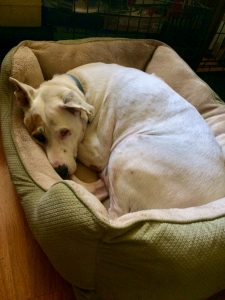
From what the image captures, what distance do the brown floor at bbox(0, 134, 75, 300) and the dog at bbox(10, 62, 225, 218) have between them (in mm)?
428

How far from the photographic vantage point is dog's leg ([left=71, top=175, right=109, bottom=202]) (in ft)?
5.67

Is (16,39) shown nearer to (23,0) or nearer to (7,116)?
(23,0)

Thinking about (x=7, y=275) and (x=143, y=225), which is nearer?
(x=143, y=225)

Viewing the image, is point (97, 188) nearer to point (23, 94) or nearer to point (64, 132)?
point (64, 132)

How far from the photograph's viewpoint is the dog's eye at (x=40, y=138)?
5.37 feet

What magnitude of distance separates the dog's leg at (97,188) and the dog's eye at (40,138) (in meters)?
0.28

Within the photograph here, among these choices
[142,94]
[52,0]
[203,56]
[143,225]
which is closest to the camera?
[143,225]

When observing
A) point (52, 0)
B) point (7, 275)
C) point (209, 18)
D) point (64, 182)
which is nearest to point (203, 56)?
point (209, 18)

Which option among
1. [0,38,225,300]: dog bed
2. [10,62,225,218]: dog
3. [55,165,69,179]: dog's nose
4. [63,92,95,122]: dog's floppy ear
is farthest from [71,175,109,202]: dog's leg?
[63,92,95,122]: dog's floppy ear

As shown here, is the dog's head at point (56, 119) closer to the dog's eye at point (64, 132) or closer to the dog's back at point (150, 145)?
the dog's eye at point (64, 132)

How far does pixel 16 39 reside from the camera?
8.45 ft

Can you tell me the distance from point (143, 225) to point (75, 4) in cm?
215

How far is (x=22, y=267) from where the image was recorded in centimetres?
154

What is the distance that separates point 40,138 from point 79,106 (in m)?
0.30
